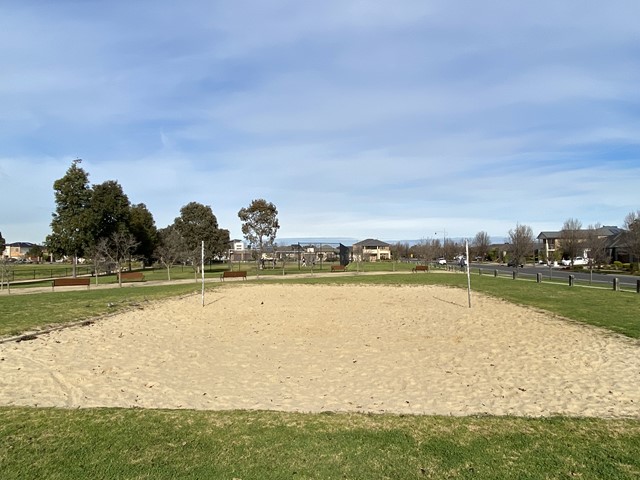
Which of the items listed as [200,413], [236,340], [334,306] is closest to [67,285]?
[334,306]

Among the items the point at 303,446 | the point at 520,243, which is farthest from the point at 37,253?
the point at 303,446

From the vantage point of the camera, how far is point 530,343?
10234mm

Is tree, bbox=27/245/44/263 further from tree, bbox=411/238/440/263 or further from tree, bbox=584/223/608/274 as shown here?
tree, bbox=584/223/608/274

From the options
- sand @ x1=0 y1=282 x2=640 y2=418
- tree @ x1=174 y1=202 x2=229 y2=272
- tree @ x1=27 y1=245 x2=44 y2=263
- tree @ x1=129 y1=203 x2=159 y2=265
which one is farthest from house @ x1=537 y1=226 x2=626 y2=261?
tree @ x1=27 y1=245 x2=44 y2=263

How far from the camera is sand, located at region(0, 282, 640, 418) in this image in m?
6.14

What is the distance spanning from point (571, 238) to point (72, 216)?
208ft

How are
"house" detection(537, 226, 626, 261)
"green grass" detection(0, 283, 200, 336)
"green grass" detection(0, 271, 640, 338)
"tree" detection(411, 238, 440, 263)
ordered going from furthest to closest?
1. "tree" detection(411, 238, 440, 263)
2. "house" detection(537, 226, 626, 261)
3. "green grass" detection(0, 271, 640, 338)
4. "green grass" detection(0, 283, 200, 336)

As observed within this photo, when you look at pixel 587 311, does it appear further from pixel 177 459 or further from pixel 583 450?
pixel 177 459

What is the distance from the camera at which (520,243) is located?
217ft

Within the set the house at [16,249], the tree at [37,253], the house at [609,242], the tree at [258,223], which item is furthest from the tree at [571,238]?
the house at [16,249]

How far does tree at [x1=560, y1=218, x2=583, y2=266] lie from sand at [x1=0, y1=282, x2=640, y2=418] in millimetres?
53283

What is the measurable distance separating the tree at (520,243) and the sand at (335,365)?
5592 centimetres

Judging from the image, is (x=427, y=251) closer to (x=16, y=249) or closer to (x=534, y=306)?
(x=534, y=306)

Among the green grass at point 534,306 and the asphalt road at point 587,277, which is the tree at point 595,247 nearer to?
the asphalt road at point 587,277
